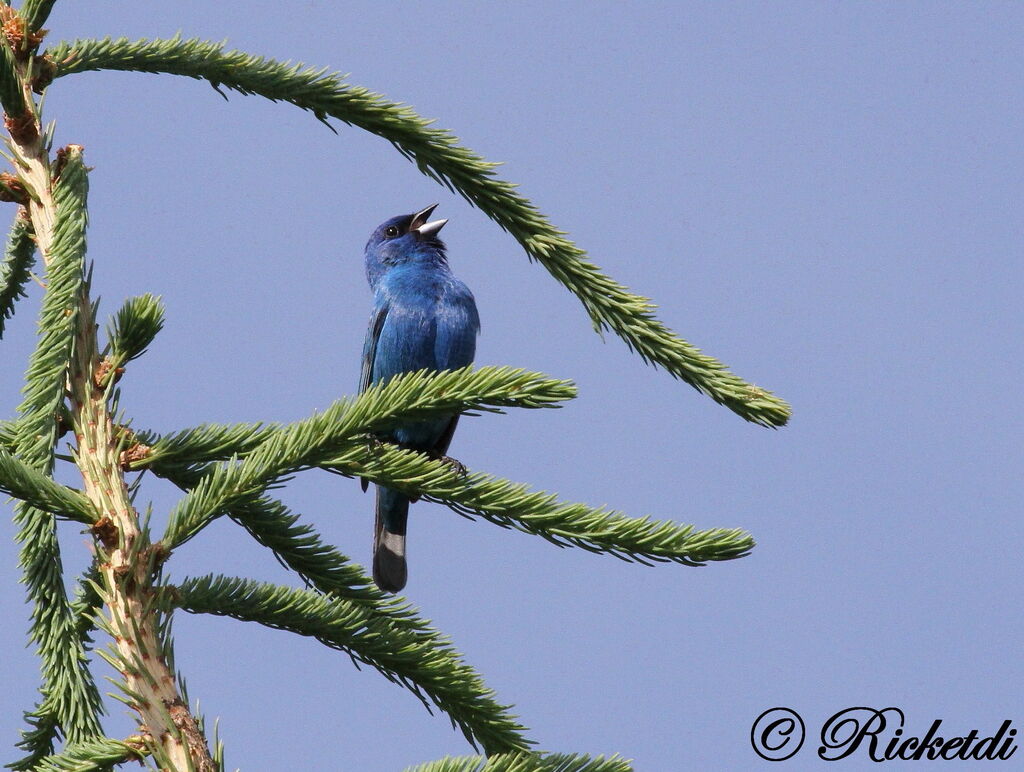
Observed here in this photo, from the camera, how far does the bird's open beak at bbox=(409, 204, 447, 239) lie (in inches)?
332

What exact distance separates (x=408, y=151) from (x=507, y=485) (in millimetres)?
1081

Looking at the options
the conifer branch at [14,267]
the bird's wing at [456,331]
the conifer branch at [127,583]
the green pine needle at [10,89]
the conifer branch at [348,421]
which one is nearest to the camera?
the conifer branch at [127,583]

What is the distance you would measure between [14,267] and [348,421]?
1.31 meters

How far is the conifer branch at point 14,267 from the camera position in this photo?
3070 millimetres

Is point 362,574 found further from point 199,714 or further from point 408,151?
point 408,151

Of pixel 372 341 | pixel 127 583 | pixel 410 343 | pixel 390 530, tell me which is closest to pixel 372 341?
pixel 372 341

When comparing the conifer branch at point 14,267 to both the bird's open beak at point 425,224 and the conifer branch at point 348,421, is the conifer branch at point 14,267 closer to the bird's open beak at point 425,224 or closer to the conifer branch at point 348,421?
the conifer branch at point 348,421

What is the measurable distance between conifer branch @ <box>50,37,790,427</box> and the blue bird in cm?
366

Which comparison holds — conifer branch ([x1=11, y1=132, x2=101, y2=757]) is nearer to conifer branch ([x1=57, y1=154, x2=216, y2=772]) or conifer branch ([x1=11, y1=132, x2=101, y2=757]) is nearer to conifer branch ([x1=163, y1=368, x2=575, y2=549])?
conifer branch ([x1=57, y1=154, x2=216, y2=772])

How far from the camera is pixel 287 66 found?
3.01m

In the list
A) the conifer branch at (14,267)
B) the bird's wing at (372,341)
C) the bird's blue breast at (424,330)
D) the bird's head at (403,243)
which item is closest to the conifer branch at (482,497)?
the conifer branch at (14,267)

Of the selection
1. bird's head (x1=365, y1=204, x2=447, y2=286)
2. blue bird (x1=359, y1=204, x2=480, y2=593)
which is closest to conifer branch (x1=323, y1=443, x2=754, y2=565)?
Result: blue bird (x1=359, y1=204, x2=480, y2=593)

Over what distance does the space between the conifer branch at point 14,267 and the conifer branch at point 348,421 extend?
45.1 inches

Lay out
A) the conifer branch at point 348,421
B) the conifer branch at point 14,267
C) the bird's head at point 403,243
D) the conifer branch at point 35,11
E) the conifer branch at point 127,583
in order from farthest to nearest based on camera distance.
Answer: the bird's head at point 403,243 < the conifer branch at point 14,267 < the conifer branch at point 35,11 < the conifer branch at point 348,421 < the conifer branch at point 127,583
